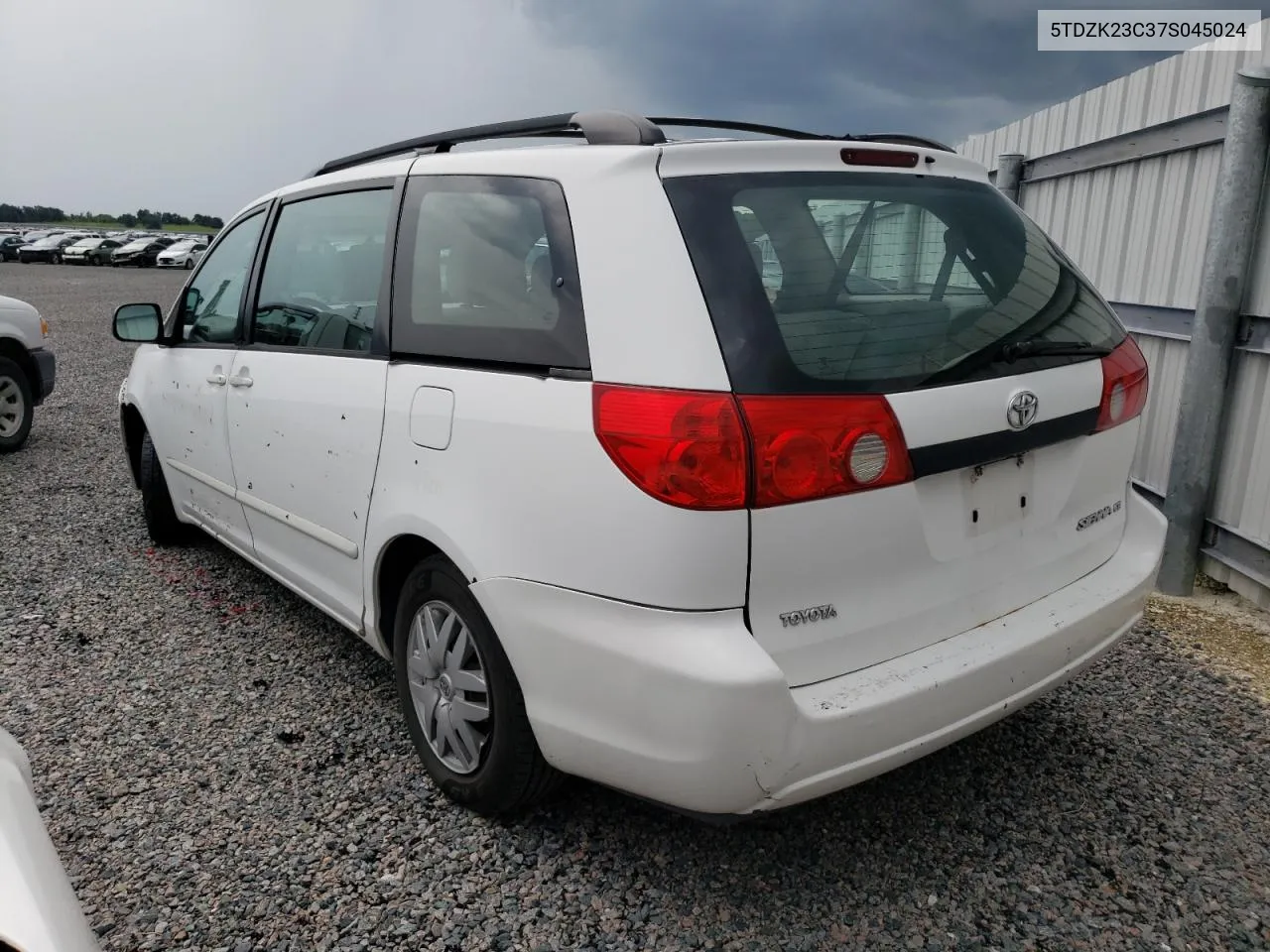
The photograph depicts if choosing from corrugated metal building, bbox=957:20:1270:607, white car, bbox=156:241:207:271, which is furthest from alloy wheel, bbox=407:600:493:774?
white car, bbox=156:241:207:271

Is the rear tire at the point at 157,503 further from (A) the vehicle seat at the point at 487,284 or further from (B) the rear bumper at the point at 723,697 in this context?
(B) the rear bumper at the point at 723,697

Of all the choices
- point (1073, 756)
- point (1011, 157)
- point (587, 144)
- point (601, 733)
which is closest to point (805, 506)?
point (601, 733)

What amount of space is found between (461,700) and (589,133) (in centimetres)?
148

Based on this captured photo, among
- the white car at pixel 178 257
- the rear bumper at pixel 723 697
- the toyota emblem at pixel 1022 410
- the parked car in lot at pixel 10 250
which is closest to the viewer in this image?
the rear bumper at pixel 723 697

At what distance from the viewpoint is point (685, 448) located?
1939 mm

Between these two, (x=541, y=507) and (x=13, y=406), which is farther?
(x=13, y=406)

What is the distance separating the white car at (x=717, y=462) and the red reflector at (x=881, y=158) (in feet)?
0.04

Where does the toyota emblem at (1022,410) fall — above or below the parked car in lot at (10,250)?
above

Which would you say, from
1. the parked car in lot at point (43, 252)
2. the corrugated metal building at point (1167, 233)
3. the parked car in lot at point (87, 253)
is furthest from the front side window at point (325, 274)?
the parked car in lot at point (43, 252)

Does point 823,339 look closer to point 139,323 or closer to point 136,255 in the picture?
point 139,323

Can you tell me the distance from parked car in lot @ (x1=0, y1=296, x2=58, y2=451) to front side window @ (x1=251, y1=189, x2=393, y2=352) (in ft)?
17.0

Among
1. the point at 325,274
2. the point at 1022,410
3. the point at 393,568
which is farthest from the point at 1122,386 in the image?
the point at 325,274

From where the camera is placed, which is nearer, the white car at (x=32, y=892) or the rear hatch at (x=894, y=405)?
the white car at (x=32, y=892)

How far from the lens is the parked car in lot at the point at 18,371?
7.54m
